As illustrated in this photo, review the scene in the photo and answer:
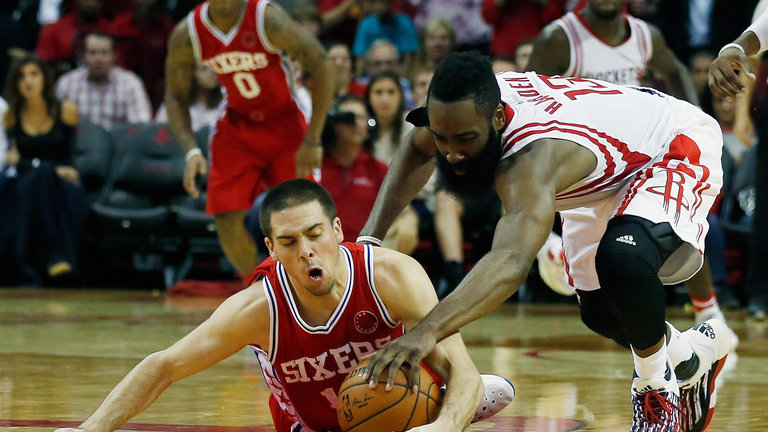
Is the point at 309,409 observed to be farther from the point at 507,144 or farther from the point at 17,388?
the point at 17,388

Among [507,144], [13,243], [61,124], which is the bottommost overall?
[13,243]

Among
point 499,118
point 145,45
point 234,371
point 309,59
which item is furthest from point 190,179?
point 145,45

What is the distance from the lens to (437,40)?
36.5ft

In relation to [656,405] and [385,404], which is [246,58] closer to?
[656,405]

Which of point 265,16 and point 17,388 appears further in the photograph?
point 265,16

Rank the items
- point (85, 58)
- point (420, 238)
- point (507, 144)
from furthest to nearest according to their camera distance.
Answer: point (85, 58) < point (420, 238) < point (507, 144)

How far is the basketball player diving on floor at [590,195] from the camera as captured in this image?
3.59 meters

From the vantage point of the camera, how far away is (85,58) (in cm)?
1147

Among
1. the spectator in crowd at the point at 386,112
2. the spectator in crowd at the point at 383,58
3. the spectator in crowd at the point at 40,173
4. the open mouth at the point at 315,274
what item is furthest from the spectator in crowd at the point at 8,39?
the open mouth at the point at 315,274

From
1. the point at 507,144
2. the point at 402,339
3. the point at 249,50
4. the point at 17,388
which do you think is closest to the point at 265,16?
the point at 249,50

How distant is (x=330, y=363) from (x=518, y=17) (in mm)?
7752

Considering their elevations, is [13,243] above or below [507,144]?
below

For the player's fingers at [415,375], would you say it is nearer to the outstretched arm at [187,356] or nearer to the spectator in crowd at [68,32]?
the outstretched arm at [187,356]

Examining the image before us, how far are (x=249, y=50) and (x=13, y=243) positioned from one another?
14.0ft
